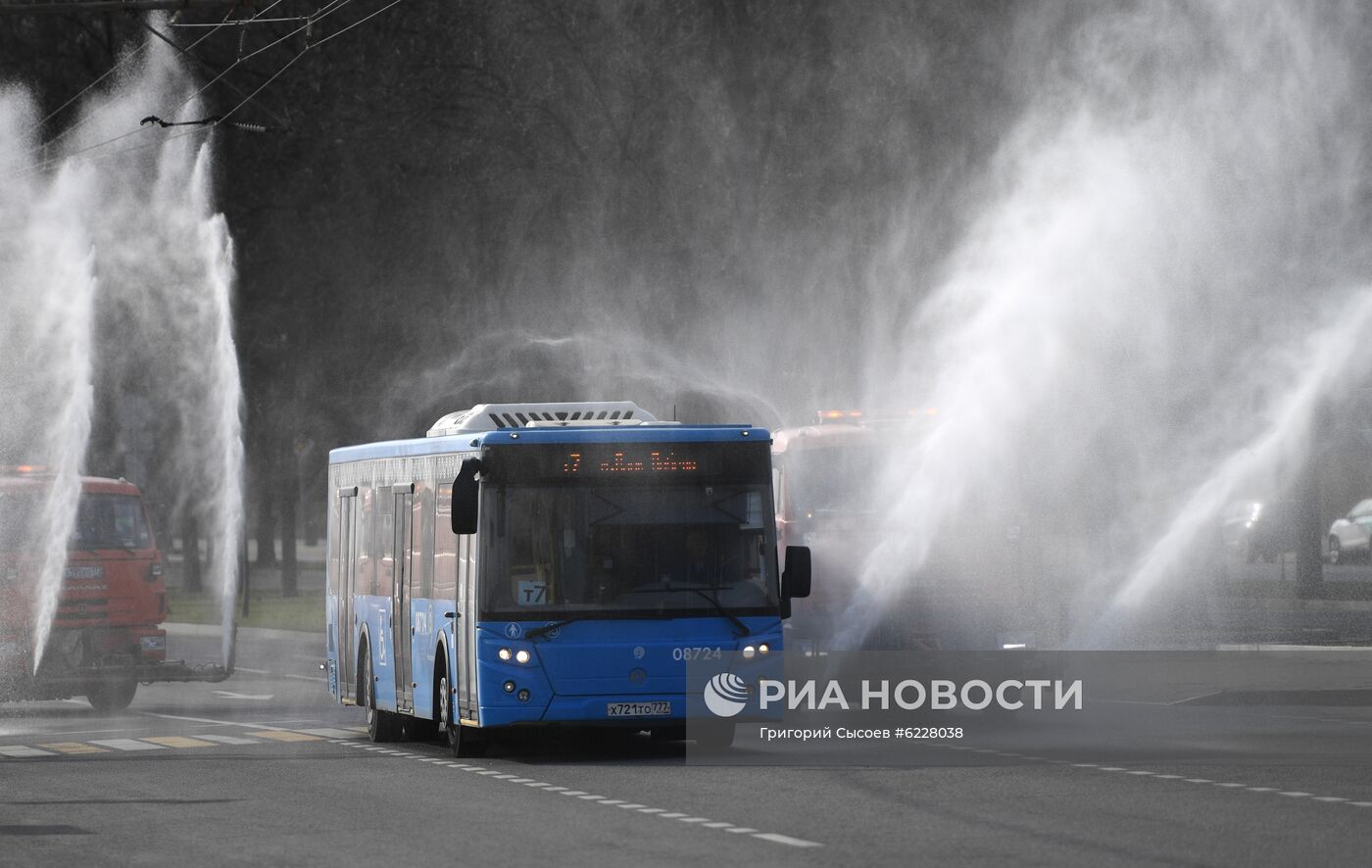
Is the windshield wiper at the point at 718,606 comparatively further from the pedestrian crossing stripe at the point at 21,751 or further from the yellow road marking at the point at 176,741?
the pedestrian crossing stripe at the point at 21,751

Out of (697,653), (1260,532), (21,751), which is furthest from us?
(1260,532)

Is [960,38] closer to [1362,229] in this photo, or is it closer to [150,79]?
[1362,229]

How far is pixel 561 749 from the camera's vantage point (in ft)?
63.9

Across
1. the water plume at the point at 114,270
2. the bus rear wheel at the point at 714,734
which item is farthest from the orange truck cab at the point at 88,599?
the bus rear wheel at the point at 714,734

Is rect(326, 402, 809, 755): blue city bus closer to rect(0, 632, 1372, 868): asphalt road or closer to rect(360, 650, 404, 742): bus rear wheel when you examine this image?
rect(0, 632, 1372, 868): asphalt road

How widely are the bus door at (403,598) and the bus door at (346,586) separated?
1775 mm

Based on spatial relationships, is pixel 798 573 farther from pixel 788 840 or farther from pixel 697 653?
pixel 788 840

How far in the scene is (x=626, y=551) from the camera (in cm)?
1806

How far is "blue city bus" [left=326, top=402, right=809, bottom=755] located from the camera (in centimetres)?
1775

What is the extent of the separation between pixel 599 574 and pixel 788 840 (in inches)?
214

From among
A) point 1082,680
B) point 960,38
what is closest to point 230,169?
point 960,38

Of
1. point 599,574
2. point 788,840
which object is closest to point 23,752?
point 599,574

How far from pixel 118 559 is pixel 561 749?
7.88m

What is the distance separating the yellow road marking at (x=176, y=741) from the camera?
20328 millimetres
